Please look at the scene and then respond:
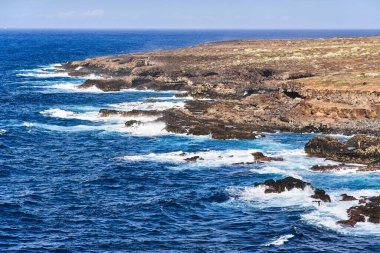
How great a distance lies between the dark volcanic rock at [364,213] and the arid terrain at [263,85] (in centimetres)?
2403

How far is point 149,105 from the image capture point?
291 feet

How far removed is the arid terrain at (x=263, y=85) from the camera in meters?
70.3

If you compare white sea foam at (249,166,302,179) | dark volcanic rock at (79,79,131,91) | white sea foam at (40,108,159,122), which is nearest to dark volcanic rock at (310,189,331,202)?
white sea foam at (249,166,302,179)

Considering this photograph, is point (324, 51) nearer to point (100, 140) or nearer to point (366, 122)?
point (366, 122)

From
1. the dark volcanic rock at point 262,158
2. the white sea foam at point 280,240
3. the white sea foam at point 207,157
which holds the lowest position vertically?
the white sea foam at point 280,240

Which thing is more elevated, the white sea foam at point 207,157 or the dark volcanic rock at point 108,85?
the dark volcanic rock at point 108,85

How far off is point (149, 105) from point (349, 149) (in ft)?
127

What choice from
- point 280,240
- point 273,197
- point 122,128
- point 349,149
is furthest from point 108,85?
point 280,240

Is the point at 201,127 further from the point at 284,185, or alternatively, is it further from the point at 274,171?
the point at 284,185

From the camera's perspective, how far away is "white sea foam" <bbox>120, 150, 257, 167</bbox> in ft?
186

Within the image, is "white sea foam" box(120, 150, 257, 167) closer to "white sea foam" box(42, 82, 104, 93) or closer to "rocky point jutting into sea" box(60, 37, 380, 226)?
"rocky point jutting into sea" box(60, 37, 380, 226)

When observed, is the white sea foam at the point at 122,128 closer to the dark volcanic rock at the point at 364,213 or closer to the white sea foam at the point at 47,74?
the dark volcanic rock at the point at 364,213

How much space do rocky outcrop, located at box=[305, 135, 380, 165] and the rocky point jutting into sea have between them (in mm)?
87

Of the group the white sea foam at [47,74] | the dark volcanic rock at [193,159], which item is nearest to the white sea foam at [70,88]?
the white sea foam at [47,74]
